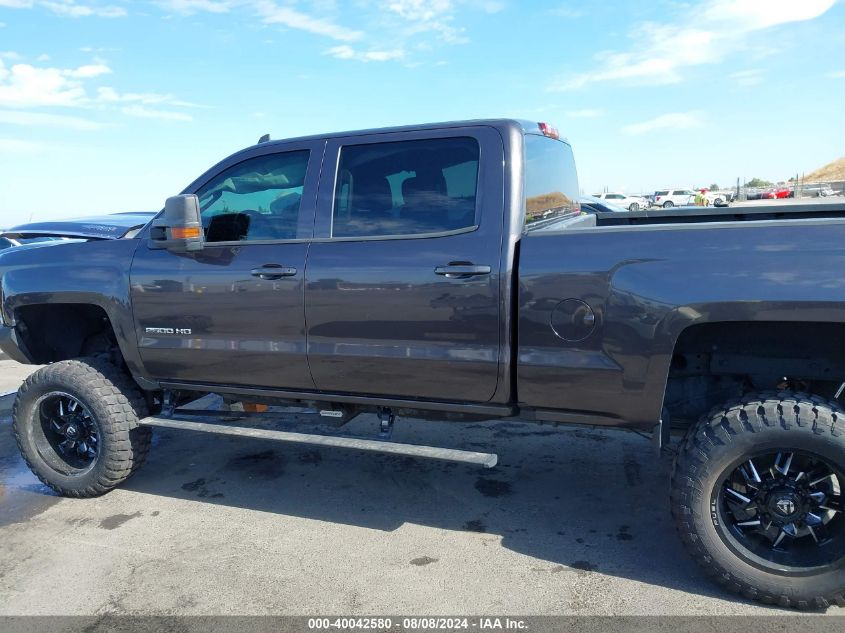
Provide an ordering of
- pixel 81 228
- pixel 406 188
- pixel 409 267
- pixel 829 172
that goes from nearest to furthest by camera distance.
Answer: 1. pixel 409 267
2. pixel 406 188
3. pixel 81 228
4. pixel 829 172

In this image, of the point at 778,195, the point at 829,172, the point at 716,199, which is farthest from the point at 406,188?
the point at 829,172

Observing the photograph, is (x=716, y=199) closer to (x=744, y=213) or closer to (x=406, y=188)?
(x=744, y=213)

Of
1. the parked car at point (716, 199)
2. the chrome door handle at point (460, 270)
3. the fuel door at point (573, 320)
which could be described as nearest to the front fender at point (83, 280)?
the chrome door handle at point (460, 270)

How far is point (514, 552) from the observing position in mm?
3242

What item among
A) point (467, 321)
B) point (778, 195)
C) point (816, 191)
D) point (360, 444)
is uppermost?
point (816, 191)

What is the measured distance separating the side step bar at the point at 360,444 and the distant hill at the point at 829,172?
76853 millimetres

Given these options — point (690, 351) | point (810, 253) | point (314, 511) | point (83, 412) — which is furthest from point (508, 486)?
point (83, 412)

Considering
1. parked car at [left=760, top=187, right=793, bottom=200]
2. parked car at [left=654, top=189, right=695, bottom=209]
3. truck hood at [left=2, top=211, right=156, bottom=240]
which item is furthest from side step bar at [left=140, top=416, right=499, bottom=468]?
parked car at [left=760, top=187, right=793, bottom=200]

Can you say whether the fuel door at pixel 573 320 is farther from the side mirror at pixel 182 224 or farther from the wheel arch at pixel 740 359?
the side mirror at pixel 182 224

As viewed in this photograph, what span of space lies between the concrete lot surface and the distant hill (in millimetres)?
75983

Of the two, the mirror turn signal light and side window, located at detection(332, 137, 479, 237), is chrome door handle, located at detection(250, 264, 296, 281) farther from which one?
the mirror turn signal light

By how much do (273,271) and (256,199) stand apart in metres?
0.52

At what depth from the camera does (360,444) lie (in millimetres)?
3328

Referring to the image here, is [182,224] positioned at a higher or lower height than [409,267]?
higher
